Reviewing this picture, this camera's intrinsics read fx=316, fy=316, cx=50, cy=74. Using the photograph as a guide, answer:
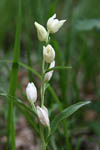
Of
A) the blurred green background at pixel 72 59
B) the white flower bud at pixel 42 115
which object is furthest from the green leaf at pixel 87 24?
the white flower bud at pixel 42 115

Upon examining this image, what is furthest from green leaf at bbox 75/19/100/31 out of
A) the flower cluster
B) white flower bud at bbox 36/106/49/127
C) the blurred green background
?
white flower bud at bbox 36/106/49/127

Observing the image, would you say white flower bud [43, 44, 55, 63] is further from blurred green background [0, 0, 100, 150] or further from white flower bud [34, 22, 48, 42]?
blurred green background [0, 0, 100, 150]

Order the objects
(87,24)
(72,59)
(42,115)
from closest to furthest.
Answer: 1. (42,115)
2. (87,24)
3. (72,59)

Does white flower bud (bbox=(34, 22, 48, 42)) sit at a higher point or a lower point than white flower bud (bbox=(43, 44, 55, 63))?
higher

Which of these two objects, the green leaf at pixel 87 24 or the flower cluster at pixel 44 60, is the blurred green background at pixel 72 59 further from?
the flower cluster at pixel 44 60

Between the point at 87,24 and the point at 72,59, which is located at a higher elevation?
the point at 87,24

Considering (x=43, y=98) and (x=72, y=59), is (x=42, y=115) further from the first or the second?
(x=72, y=59)

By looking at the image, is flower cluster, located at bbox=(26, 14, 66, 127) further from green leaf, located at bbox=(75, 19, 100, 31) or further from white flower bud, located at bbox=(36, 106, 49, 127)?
green leaf, located at bbox=(75, 19, 100, 31)

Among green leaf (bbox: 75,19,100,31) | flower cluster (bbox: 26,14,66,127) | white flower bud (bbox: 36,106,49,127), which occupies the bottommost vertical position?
white flower bud (bbox: 36,106,49,127)

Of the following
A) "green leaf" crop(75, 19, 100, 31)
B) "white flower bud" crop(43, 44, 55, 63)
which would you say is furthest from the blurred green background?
"white flower bud" crop(43, 44, 55, 63)

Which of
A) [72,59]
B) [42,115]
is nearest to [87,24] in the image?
[72,59]

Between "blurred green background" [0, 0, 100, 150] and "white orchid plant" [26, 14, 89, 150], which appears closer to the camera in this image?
"white orchid plant" [26, 14, 89, 150]
